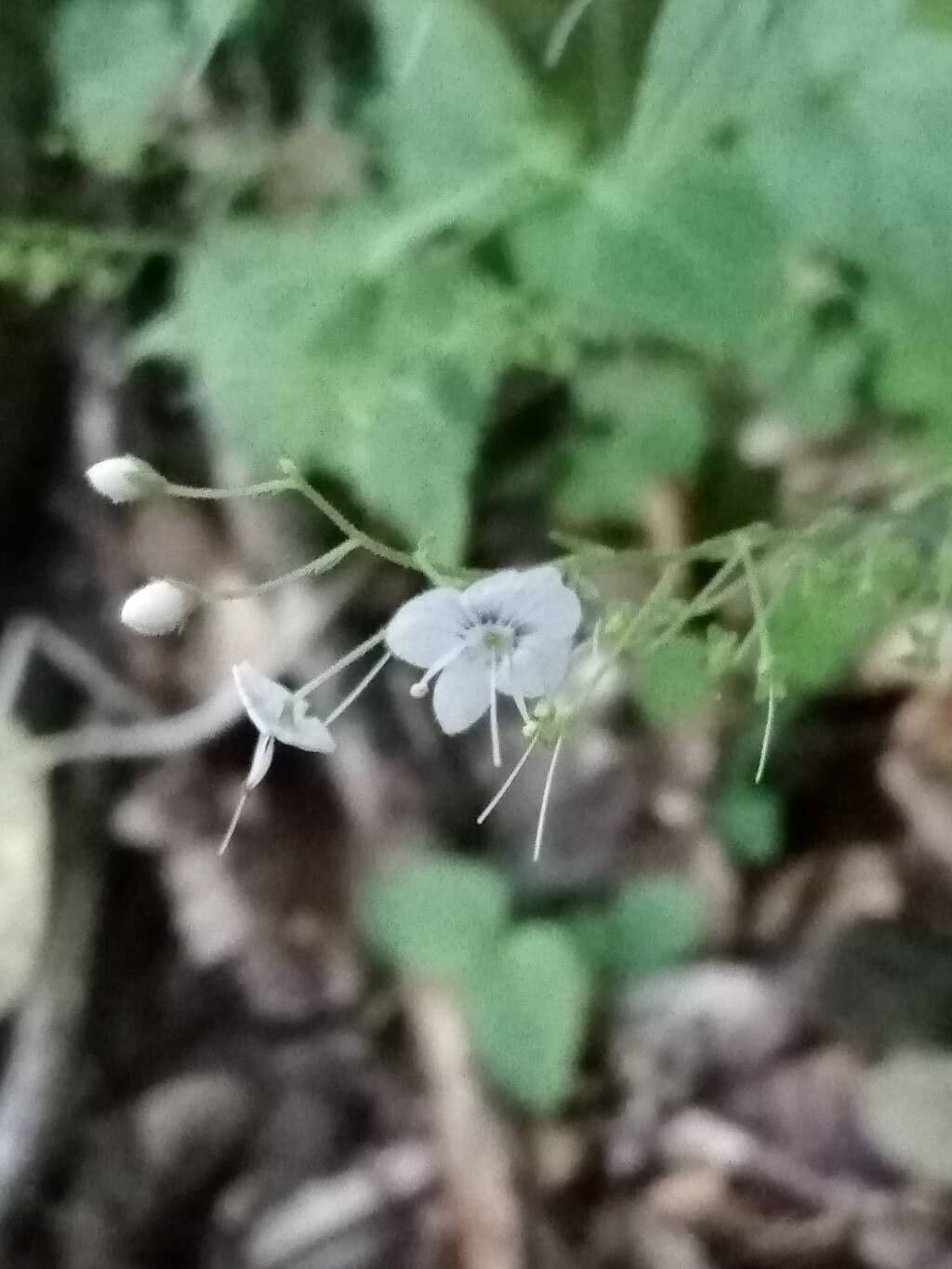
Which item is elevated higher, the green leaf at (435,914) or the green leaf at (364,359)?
the green leaf at (364,359)

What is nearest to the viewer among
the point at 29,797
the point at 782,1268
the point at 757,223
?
the point at 757,223

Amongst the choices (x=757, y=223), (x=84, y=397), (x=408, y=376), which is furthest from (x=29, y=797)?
(x=757, y=223)

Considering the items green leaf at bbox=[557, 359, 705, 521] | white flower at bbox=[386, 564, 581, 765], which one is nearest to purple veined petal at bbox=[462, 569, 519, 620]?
white flower at bbox=[386, 564, 581, 765]

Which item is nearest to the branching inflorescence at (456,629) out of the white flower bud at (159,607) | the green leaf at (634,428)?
the white flower bud at (159,607)

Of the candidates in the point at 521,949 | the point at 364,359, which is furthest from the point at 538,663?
the point at 521,949

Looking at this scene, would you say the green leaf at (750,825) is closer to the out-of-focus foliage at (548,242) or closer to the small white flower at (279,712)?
the out-of-focus foliage at (548,242)

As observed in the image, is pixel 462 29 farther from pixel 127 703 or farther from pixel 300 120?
pixel 127 703
